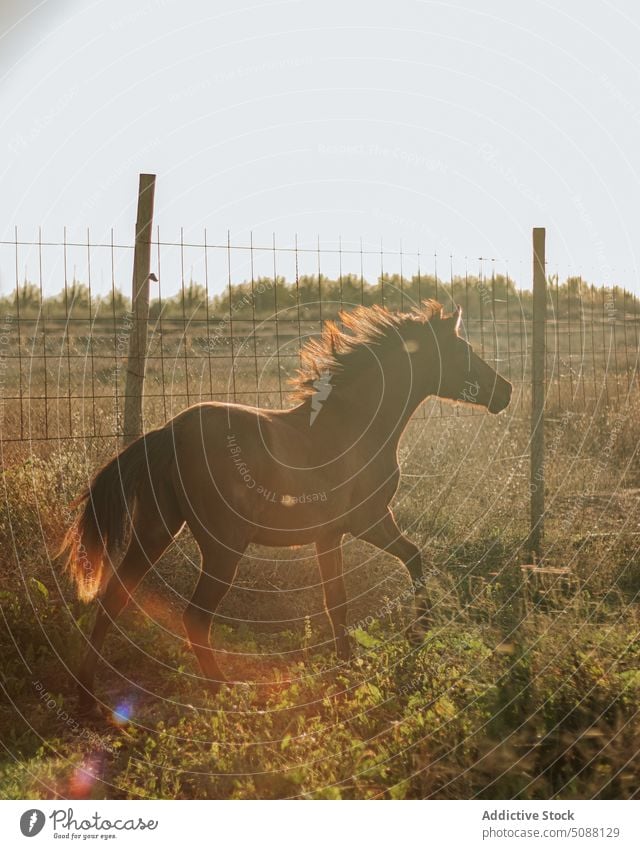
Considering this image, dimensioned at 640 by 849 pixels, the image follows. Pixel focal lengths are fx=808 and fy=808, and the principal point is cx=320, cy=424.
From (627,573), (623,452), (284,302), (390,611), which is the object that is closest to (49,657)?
(390,611)

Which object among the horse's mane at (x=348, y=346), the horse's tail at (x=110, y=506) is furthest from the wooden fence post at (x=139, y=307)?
the horse's tail at (x=110, y=506)

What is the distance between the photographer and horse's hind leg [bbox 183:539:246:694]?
5434 mm

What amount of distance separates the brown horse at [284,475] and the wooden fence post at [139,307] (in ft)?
4.51

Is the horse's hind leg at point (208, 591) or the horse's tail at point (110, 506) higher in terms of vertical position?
the horse's tail at point (110, 506)

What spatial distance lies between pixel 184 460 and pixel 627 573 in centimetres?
437

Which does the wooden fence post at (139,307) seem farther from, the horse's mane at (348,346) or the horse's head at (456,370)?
the horse's head at (456,370)

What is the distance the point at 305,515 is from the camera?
588cm

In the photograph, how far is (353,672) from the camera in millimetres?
5371

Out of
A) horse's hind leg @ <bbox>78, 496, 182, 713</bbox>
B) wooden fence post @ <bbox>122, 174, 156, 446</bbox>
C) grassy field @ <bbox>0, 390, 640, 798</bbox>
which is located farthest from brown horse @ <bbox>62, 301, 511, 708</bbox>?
wooden fence post @ <bbox>122, 174, 156, 446</bbox>

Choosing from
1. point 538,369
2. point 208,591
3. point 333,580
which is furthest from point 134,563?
point 538,369

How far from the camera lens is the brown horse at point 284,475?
5.41 m

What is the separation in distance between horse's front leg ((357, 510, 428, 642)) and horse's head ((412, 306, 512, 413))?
1221 mm

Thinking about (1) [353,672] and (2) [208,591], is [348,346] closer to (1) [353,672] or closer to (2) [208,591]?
(2) [208,591]
